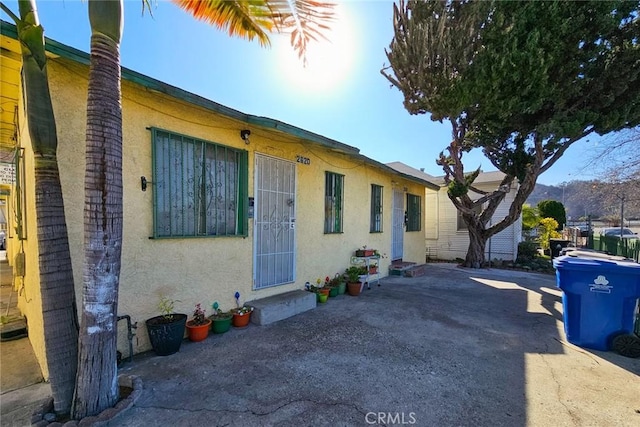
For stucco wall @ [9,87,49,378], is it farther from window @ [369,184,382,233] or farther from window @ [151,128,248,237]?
window @ [369,184,382,233]

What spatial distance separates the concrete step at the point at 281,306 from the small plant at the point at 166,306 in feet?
4.12

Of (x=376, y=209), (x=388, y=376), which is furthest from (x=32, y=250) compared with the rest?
(x=376, y=209)

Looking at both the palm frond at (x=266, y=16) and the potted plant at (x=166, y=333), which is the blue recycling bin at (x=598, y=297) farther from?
the potted plant at (x=166, y=333)

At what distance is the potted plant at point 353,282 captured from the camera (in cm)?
678

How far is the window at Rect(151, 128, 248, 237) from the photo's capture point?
3.92m

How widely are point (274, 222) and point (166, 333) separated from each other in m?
2.61

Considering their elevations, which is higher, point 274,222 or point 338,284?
point 274,222

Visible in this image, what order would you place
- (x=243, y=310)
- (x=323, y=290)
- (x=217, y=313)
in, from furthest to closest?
(x=323, y=290), (x=243, y=310), (x=217, y=313)

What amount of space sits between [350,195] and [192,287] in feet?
15.2

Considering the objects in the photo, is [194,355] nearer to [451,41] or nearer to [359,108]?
[359,108]

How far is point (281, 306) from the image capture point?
4.96m

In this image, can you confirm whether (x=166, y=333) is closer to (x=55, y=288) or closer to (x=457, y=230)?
(x=55, y=288)

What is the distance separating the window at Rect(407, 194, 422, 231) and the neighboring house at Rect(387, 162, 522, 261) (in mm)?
2280

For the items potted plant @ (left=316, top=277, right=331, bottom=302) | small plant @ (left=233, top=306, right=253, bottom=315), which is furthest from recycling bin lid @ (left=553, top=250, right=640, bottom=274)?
small plant @ (left=233, top=306, right=253, bottom=315)
